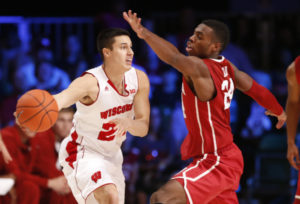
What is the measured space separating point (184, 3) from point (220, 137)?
6541 millimetres

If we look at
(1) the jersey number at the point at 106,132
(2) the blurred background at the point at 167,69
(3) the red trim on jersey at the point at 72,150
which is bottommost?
(2) the blurred background at the point at 167,69

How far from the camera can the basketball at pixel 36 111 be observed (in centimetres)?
396

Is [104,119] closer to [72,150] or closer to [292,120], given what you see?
[72,150]

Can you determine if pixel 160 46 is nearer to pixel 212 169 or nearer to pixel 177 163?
pixel 212 169

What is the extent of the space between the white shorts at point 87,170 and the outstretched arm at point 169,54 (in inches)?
44.2

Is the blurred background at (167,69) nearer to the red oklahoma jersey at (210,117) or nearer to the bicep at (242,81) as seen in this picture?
the bicep at (242,81)

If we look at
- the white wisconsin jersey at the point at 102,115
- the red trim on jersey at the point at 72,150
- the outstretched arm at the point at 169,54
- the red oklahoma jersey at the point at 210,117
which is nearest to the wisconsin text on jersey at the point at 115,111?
the white wisconsin jersey at the point at 102,115

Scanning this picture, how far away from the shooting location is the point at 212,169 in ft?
13.7

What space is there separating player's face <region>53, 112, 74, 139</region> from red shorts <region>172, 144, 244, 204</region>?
239cm

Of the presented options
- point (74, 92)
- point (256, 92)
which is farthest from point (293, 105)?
point (74, 92)

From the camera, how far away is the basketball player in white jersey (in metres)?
4.50

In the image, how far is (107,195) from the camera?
435cm

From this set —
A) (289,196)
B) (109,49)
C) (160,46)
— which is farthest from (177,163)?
(160,46)

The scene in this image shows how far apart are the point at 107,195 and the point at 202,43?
147cm
